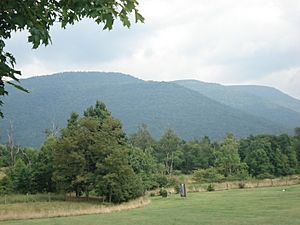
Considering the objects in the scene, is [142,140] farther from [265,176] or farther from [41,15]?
[41,15]

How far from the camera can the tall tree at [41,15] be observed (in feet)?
10.2

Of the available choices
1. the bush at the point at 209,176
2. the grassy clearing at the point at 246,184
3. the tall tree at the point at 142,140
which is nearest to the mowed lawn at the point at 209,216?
the grassy clearing at the point at 246,184

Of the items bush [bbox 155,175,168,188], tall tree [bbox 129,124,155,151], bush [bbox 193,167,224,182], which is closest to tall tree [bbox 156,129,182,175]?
tall tree [bbox 129,124,155,151]

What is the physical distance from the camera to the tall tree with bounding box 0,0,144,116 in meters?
3.10

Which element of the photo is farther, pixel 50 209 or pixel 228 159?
pixel 228 159

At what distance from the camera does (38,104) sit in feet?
580

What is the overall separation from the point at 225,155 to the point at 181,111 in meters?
136

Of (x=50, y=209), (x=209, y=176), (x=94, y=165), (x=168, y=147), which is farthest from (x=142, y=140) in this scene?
(x=50, y=209)

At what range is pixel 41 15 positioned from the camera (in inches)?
134

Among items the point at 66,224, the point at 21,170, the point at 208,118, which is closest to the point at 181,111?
the point at 208,118

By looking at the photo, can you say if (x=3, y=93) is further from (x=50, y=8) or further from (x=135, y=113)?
(x=135, y=113)

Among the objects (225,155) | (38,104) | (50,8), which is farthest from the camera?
(38,104)

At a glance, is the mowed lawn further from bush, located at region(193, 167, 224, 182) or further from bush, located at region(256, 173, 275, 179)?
bush, located at region(256, 173, 275, 179)

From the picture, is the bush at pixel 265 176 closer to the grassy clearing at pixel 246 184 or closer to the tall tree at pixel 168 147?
the grassy clearing at pixel 246 184
